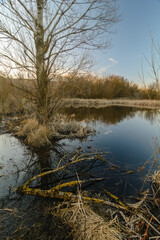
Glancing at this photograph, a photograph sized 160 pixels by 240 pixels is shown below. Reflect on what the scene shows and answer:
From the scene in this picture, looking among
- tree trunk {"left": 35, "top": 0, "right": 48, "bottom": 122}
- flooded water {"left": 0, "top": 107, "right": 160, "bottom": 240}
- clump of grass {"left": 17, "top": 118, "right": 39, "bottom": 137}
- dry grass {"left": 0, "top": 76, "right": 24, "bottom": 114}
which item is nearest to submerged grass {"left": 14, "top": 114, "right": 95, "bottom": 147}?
clump of grass {"left": 17, "top": 118, "right": 39, "bottom": 137}

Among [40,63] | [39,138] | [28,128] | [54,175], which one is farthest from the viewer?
[28,128]

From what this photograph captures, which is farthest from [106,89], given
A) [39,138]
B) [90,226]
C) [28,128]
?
[90,226]

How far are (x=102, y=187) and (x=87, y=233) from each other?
3.70ft

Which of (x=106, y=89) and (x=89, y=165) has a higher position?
(x=106, y=89)

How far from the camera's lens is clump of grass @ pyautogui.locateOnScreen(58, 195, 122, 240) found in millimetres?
1415

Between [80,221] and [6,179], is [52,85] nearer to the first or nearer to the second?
[6,179]

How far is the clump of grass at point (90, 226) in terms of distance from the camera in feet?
4.64

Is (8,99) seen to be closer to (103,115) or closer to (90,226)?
(103,115)

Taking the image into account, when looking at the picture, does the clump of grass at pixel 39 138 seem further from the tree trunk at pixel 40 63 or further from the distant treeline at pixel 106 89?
the distant treeline at pixel 106 89

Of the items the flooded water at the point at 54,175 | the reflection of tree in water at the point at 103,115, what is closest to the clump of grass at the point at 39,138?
the flooded water at the point at 54,175

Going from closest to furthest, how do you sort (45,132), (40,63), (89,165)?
(89,165) < (40,63) < (45,132)

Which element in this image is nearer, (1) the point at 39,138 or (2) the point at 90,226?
(2) the point at 90,226

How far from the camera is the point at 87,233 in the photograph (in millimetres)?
1457

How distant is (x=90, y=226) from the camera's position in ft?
4.93
